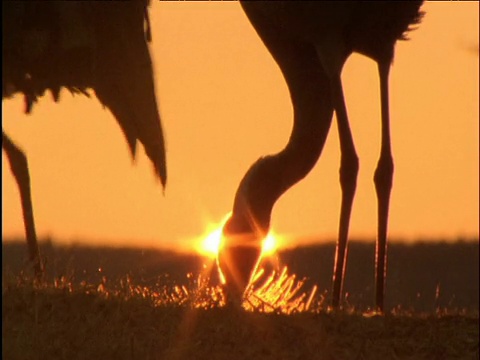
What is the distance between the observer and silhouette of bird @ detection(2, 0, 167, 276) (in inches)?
411

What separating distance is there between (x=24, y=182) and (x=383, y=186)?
244cm

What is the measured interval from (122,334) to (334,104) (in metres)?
2.26

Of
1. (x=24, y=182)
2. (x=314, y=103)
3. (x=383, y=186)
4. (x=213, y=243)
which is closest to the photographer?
(x=383, y=186)

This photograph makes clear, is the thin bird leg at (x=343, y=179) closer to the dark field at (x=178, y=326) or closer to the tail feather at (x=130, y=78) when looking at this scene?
the dark field at (x=178, y=326)

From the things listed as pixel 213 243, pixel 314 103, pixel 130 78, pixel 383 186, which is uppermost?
pixel 130 78

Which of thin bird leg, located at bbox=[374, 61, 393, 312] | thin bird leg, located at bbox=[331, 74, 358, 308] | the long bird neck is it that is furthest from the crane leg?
thin bird leg, located at bbox=[374, 61, 393, 312]

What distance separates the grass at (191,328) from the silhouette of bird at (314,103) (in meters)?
0.36

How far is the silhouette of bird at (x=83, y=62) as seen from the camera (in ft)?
34.2

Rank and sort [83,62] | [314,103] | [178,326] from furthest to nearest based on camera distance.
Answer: [314,103], [83,62], [178,326]

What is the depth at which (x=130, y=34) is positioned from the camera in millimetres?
11289

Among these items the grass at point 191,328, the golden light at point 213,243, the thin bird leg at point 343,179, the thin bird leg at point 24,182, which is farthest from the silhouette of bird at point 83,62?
the thin bird leg at point 343,179

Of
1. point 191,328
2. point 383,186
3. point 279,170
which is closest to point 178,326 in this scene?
point 191,328

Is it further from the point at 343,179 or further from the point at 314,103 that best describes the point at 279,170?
the point at 343,179

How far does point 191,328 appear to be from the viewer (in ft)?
32.1
